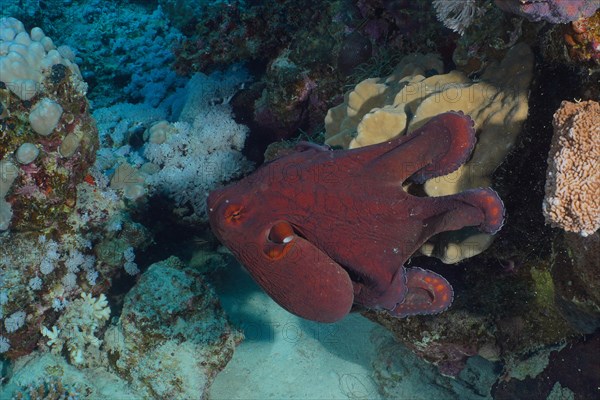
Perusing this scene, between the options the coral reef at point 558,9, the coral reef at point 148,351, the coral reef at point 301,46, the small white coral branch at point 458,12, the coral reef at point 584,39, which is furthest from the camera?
the coral reef at point 148,351

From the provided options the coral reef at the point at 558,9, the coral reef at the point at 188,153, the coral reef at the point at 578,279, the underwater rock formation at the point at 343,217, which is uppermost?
the coral reef at the point at 558,9

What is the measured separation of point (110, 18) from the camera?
11461 mm

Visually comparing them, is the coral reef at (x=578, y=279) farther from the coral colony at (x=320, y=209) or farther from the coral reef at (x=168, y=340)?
the coral reef at (x=168, y=340)

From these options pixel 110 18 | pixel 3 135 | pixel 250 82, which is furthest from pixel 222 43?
pixel 110 18

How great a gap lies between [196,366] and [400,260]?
10.4 ft

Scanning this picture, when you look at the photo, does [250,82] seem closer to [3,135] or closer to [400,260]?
[3,135]

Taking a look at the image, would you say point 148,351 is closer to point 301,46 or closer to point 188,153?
point 188,153

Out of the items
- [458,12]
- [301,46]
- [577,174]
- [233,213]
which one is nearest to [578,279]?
[577,174]

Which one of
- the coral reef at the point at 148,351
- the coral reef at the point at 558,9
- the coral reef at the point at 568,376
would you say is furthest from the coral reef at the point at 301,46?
the coral reef at the point at 568,376

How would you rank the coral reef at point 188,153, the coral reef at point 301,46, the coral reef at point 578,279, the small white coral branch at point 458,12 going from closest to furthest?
1. the coral reef at point 578,279
2. the small white coral branch at point 458,12
3. the coral reef at point 301,46
4. the coral reef at point 188,153

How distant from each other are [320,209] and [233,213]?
0.57m

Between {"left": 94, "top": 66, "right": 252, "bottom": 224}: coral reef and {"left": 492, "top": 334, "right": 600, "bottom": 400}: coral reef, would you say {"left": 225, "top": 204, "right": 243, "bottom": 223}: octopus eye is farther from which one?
{"left": 94, "top": 66, "right": 252, "bottom": 224}: coral reef

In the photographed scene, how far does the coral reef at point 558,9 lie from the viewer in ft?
7.72

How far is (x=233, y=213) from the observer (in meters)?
2.88
